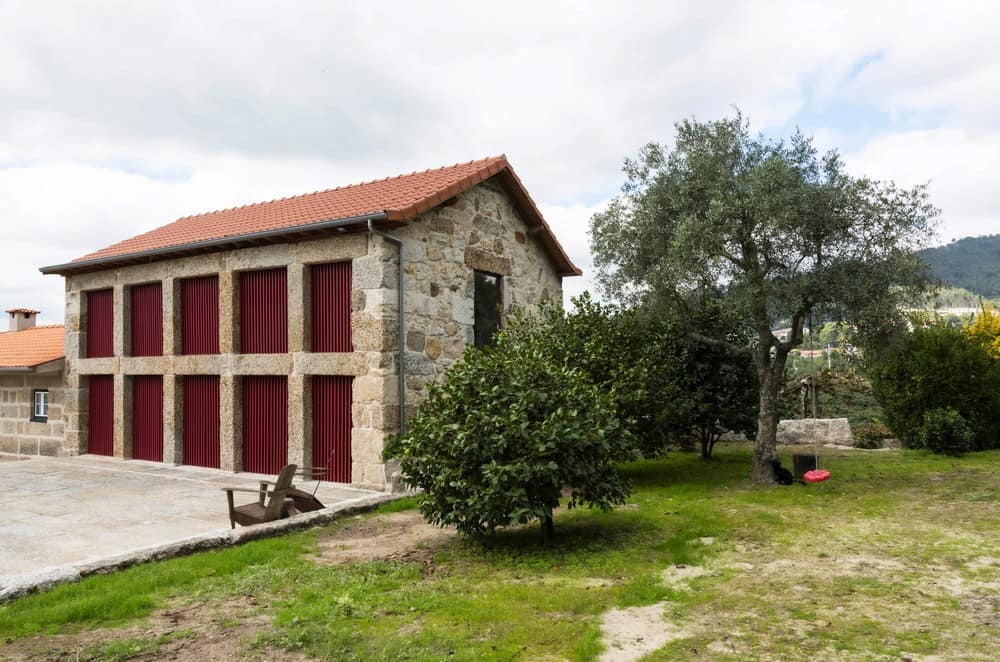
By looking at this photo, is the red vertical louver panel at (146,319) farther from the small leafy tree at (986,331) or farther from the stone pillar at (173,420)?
the small leafy tree at (986,331)

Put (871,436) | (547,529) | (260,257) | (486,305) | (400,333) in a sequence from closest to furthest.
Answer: (547,529)
(400,333)
(260,257)
(486,305)
(871,436)

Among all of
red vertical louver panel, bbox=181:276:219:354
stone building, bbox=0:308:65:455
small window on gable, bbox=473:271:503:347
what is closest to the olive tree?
small window on gable, bbox=473:271:503:347

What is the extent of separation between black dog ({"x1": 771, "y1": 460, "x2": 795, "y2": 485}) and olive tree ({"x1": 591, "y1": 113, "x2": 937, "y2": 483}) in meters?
0.14

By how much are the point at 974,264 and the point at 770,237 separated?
106m

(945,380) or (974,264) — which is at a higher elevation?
(974,264)

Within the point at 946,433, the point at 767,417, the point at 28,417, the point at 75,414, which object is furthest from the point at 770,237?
the point at 28,417

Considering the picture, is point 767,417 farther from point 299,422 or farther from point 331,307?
point 299,422

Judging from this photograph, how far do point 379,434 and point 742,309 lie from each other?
18.3 ft

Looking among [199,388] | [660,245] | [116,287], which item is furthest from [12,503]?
[660,245]

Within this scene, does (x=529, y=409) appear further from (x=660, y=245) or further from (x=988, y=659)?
(x=660, y=245)

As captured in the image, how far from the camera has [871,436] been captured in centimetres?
1678

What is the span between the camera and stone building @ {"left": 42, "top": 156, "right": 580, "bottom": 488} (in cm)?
1084

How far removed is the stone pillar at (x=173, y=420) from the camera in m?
13.4

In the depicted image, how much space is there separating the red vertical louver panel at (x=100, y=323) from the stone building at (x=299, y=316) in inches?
1.6
